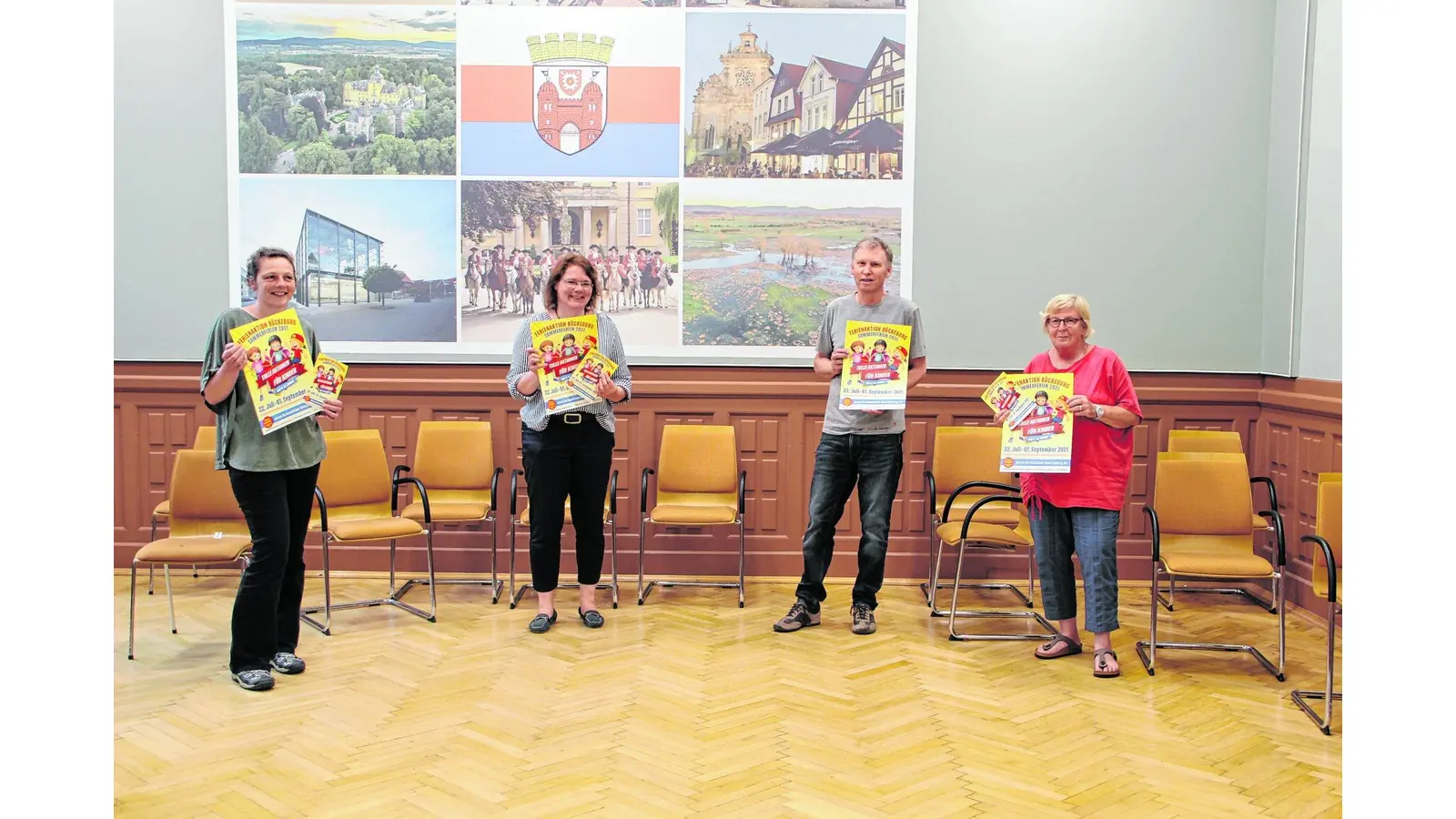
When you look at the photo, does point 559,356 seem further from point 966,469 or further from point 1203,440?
point 1203,440

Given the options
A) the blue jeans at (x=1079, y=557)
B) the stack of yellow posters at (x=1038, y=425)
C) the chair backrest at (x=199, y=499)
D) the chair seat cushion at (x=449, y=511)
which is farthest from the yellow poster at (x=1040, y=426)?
the chair backrest at (x=199, y=499)

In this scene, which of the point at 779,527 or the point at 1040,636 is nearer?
the point at 1040,636

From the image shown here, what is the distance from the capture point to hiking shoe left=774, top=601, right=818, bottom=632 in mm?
4996

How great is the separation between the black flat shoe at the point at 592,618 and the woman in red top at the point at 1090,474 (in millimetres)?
2276

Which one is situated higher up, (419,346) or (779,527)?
(419,346)

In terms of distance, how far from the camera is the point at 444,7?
588cm

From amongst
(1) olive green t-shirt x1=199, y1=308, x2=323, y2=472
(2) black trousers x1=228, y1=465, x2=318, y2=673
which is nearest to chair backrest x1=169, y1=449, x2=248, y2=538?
(2) black trousers x1=228, y1=465, x2=318, y2=673

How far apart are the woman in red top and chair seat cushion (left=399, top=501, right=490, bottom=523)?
9.96 ft

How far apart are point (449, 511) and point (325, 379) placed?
1602 millimetres

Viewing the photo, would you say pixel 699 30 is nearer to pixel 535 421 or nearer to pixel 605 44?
pixel 605 44

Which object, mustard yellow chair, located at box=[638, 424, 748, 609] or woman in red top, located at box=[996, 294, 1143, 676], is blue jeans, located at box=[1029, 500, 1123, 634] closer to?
woman in red top, located at box=[996, 294, 1143, 676]

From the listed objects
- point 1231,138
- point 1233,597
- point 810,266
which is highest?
point 1231,138

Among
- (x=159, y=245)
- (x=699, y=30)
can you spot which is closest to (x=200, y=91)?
(x=159, y=245)

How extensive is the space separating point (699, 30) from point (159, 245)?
3.70 meters
